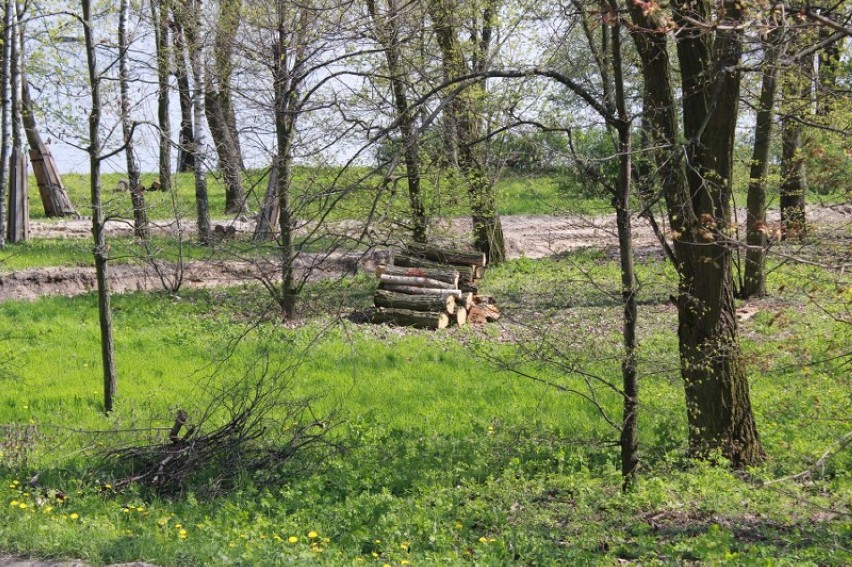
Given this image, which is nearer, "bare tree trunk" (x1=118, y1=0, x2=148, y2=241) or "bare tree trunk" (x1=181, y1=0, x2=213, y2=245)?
"bare tree trunk" (x1=118, y1=0, x2=148, y2=241)

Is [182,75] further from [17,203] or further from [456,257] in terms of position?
[456,257]

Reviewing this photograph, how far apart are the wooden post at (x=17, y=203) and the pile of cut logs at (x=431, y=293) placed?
889 cm

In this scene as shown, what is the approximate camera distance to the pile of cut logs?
1559 centimetres

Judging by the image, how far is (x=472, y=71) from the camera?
587 inches

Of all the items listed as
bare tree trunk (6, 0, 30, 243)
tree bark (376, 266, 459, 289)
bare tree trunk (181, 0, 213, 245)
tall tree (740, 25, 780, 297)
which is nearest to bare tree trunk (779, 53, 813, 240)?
tall tree (740, 25, 780, 297)

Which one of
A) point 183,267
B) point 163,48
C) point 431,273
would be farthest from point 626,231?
point 163,48

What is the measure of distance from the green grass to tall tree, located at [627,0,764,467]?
0.29m

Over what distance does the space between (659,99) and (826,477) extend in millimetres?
3884

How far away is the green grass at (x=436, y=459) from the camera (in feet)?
21.1

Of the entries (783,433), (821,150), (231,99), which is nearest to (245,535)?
(821,150)

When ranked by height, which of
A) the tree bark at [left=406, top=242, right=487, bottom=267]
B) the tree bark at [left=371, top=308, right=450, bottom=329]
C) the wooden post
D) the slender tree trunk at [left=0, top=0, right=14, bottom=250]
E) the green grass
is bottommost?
the green grass

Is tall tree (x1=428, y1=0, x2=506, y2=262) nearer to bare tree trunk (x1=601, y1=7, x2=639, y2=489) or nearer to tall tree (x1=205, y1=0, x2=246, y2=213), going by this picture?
tall tree (x1=205, y1=0, x2=246, y2=213)

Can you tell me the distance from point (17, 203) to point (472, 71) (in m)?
11.3

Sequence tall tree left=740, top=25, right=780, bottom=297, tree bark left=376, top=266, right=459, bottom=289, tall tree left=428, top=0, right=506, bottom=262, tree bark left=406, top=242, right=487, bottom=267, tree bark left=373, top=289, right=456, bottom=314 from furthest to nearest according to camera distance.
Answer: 1. tree bark left=406, top=242, right=487, bottom=267
2. tree bark left=376, top=266, right=459, bottom=289
3. tree bark left=373, top=289, right=456, bottom=314
4. tall tree left=428, top=0, right=506, bottom=262
5. tall tree left=740, top=25, right=780, bottom=297
